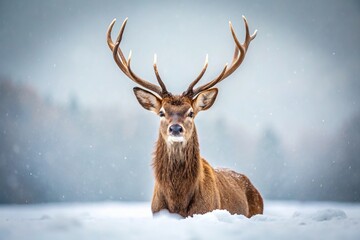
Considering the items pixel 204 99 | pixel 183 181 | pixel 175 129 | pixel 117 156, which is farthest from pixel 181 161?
pixel 117 156

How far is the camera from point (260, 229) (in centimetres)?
305

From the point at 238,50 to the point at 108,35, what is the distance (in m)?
2.07

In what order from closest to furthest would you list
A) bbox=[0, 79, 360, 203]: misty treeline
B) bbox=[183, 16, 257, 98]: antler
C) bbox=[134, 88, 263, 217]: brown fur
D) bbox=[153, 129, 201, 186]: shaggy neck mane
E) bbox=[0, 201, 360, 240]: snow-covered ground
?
1. bbox=[0, 201, 360, 240]: snow-covered ground
2. bbox=[134, 88, 263, 217]: brown fur
3. bbox=[153, 129, 201, 186]: shaggy neck mane
4. bbox=[183, 16, 257, 98]: antler
5. bbox=[0, 79, 360, 203]: misty treeline

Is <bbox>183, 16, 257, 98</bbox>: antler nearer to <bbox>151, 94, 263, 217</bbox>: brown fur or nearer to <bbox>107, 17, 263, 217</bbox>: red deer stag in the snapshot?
<bbox>107, 17, 263, 217</bbox>: red deer stag

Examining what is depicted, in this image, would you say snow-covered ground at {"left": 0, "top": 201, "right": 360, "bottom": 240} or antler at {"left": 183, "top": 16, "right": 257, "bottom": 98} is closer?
snow-covered ground at {"left": 0, "top": 201, "right": 360, "bottom": 240}

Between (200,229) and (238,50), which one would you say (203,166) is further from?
(200,229)

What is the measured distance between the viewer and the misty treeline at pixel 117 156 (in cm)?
3027

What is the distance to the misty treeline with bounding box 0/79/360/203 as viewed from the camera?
30.3 meters

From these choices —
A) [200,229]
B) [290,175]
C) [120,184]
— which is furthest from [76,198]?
[200,229]

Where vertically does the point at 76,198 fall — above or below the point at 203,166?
below

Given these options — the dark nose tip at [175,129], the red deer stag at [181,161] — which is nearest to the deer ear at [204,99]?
the red deer stag at [181,161]

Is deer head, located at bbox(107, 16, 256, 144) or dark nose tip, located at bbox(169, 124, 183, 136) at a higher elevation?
deer head, located at bbox(107, 16, 256, 144)

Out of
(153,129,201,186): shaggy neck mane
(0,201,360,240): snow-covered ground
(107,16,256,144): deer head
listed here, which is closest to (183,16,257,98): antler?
(107,16,256,144): deer head

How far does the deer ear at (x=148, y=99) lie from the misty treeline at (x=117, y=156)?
65.7 ft
